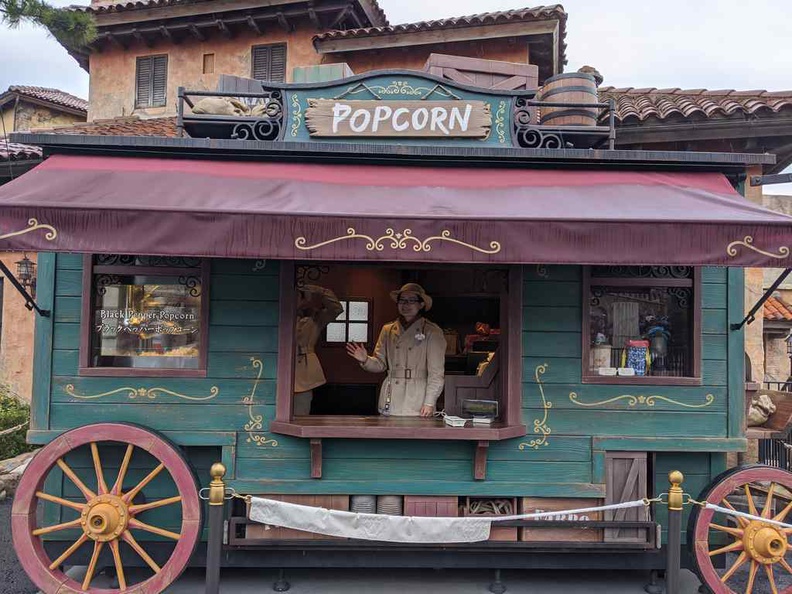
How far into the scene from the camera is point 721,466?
4527mm

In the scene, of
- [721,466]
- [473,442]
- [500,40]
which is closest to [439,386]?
[473,442]

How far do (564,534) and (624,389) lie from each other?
1243 mm

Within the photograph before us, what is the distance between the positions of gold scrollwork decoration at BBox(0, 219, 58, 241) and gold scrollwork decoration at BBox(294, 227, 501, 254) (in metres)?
1.53

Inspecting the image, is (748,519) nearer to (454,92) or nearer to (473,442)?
(473,442)

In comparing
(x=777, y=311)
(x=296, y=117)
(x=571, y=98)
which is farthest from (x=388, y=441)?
(x=777, y=311)

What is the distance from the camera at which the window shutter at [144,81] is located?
11.6m

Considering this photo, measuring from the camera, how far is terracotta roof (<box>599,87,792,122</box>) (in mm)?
6809

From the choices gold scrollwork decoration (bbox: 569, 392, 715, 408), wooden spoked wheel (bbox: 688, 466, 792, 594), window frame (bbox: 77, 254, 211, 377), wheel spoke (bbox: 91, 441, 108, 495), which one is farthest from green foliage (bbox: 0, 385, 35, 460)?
wooden spoked wheel (bbox: 688, 466, 792, 594)

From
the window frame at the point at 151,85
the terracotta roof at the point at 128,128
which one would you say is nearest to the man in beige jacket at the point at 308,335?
the terracotta roof at the point at 128,128

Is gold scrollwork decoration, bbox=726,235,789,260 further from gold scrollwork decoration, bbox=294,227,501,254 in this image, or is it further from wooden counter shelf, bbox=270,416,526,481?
wooden counter shelf, bbox=270,416,526,481

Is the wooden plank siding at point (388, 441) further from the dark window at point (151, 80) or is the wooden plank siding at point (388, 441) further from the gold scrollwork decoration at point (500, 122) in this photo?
the dark window at point (151, 80)

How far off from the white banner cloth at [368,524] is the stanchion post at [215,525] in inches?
17.5

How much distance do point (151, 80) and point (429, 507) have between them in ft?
35.6

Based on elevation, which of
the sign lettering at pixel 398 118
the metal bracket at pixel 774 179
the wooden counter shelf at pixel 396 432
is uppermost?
the sign lettering at pixel 398 118
